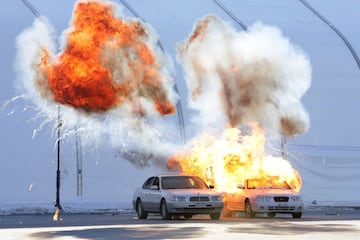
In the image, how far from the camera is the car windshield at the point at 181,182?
26.6 m

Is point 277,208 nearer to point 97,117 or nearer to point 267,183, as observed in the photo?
point 267,183

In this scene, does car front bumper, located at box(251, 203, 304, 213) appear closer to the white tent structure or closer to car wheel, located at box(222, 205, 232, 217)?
car wheel, located at box(222, 205, 232, 217)

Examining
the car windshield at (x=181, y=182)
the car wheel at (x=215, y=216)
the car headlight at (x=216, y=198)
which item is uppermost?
the car windshield at (x=181, y=182)

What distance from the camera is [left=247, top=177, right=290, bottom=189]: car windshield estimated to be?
94.0 ft

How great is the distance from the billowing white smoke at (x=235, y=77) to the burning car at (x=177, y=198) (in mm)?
11854

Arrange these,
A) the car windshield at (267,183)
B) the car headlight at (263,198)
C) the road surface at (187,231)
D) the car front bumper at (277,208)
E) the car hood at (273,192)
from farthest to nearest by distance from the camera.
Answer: the car windshield at (267,183), the car hood at (273,192), the car headlight at (263,198), the car front bumper at (277,208), the road surface at (187,231)

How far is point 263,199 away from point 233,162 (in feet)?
17.4

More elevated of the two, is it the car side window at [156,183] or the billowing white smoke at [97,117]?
the billowing white smoke at [97,117]

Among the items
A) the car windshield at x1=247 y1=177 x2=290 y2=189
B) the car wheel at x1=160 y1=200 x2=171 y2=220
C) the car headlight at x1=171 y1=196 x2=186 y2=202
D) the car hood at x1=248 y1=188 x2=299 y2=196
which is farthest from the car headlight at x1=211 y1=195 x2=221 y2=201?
the car windshield at x1=247 y1=177 x2=290 y2=189

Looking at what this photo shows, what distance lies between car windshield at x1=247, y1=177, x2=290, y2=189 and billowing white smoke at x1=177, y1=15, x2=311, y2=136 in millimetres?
9386

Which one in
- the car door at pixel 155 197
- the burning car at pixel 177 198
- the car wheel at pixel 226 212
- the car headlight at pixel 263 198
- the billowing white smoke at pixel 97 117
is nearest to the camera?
the burning car at pixel 177 198

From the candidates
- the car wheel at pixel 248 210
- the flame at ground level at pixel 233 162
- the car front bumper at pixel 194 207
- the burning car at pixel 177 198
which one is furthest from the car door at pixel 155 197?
the flame at ground level at pixel 233 162

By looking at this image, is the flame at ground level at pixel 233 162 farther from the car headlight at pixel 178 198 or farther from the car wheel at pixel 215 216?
the car headlight at pixel 178 198

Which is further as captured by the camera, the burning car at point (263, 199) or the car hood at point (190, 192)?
the burning car at point (263, 199)
